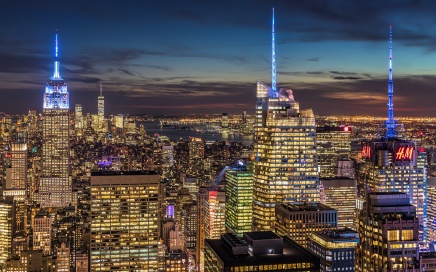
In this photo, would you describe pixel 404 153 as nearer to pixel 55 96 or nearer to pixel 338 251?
pixel 338 251

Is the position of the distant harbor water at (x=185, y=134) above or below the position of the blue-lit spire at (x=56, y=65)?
below

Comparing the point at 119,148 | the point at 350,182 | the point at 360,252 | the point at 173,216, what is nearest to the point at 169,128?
the point at 119,148

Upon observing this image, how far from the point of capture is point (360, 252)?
3297cm

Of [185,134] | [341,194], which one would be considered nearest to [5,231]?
[341,194]

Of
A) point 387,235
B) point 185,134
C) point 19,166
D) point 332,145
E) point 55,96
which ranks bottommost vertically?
point 387,235

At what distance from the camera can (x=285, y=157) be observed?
49.2m

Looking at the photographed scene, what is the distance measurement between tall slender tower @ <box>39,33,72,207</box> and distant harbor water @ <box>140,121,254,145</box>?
21832 millimetres

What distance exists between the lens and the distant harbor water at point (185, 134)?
101 metres

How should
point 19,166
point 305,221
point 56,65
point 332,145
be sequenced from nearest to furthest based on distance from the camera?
point 305,221 < point 332,145 < point 19,166 < point 56,65

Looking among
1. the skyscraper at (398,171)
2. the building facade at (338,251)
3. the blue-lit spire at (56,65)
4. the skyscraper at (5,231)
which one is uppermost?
the blue-lit spire at (56,65)

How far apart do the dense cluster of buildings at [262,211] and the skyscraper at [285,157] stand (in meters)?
0.08

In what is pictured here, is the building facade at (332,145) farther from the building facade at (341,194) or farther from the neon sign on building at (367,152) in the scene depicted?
the neon sign on building at (367,152)

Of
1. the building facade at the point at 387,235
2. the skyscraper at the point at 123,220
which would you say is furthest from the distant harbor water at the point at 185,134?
the building facade at the point at 387,235

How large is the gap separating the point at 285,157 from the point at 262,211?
4837mm
